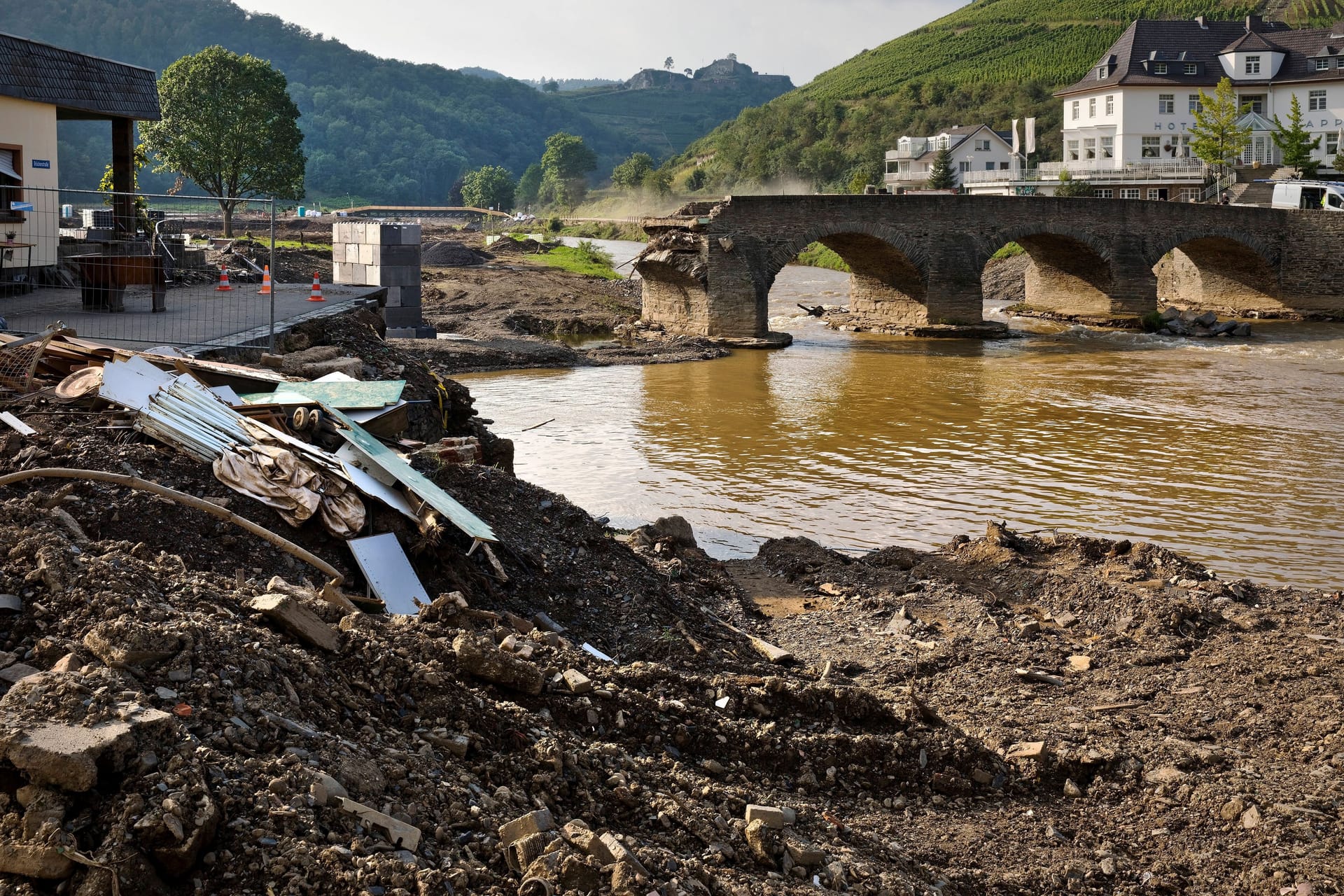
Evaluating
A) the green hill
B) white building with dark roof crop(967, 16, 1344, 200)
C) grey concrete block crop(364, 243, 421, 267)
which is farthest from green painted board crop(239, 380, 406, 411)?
the green hill

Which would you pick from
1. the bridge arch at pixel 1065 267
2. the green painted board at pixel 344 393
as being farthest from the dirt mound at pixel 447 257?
the green painted board at pixel 344 393

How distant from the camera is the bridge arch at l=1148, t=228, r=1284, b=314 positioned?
34.8 m

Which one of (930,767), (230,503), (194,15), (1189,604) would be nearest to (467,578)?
(230,503)

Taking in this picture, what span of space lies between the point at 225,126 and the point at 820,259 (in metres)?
24.4

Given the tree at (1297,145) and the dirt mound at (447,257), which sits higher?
the tree at (1297,145)

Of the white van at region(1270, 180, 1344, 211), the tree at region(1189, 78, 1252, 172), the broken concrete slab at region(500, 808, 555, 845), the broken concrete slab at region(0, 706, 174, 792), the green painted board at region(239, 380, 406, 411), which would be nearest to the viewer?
the broken concrete slab at region(0, 706, 174, 792)

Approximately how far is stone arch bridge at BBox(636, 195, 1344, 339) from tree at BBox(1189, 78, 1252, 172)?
12.4 meters

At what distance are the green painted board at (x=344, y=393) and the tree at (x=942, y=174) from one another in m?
54.3

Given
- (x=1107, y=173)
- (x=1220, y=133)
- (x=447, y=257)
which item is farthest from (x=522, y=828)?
(x=1107, y=173)

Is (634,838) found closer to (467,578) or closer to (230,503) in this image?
(467,578)

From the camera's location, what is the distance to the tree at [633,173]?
349 feet

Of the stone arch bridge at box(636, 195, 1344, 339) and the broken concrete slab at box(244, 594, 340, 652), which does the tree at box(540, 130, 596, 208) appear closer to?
the stone arch bridge at box(636, 195, 1344, 339)

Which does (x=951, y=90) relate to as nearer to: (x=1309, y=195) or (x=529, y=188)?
(x=1309, y=195)

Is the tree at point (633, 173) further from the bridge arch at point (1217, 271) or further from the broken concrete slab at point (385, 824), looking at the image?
the broken concrete slab at point (385, 824)
